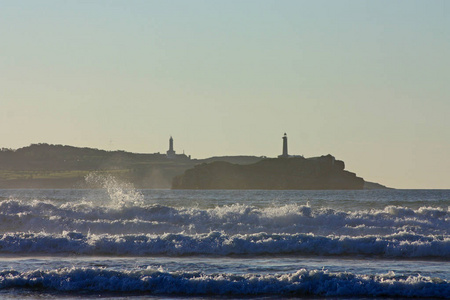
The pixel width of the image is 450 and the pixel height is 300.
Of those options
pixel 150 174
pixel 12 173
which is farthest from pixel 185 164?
Answer: pixel 12 173

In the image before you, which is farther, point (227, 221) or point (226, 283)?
point (227, 221)

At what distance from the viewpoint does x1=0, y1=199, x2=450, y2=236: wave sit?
101 ft

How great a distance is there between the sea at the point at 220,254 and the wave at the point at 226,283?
0.08ft

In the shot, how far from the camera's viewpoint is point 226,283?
18062 millimetres

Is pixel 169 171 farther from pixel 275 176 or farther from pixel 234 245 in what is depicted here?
pixel 234 245

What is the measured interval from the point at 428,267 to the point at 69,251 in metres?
12.0

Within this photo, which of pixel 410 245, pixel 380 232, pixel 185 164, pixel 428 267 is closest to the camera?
pixel 428 267

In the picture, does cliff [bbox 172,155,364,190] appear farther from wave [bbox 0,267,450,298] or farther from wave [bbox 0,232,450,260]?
wave [bbox 0,267,450,298]

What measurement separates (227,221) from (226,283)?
49.0ft

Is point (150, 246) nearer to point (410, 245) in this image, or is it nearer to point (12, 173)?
point (410, 245)

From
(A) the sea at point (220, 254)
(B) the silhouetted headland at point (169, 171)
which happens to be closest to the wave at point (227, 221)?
(A) the sea at point (220, 254)

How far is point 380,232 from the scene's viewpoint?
1166 inches

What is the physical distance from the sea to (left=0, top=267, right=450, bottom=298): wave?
0.03 metres

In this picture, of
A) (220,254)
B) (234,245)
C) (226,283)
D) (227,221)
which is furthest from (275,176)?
(226,283)
